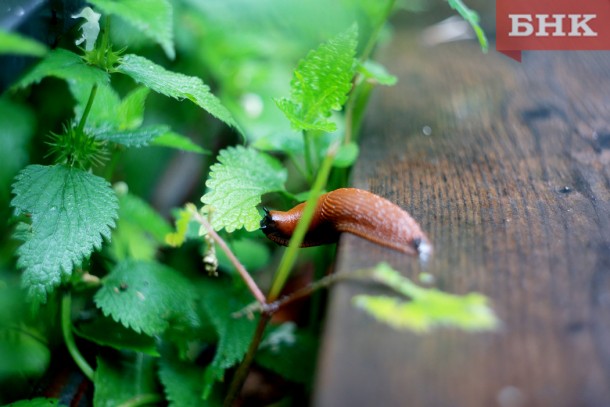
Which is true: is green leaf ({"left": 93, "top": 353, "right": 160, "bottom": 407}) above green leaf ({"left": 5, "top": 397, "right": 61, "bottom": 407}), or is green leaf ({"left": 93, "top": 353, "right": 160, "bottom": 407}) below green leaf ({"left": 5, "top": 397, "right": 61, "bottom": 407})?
below

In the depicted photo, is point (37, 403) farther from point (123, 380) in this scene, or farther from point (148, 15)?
point (148, 15)

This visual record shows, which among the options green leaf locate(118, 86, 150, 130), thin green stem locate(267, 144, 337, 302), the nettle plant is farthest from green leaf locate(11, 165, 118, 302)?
thin green stem locate(267, 144, 337, 302)

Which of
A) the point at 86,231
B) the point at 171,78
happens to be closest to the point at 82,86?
the point at 171,78

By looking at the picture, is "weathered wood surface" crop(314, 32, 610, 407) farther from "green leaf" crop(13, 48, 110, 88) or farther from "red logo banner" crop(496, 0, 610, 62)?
"green leaf" crop(13, 48, 110, 88)

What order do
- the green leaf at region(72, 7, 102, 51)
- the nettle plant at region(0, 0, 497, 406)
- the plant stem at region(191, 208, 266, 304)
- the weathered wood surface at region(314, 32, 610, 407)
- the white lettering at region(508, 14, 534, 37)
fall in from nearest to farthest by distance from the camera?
the weathered wood surface at region(314, 32, 610, 407) < the plant stem at region(191, 208, 266, 304) < the nettle plant at region(0, 0, 497, 406) < the green leaf at region(72, 7, 102, 51) < the white lettering at region(508, 14, 534, 37)

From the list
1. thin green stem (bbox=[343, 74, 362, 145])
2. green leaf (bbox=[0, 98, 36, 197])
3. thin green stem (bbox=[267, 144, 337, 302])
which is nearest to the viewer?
thin green stem (bbox=[267, 144, 337, 302])

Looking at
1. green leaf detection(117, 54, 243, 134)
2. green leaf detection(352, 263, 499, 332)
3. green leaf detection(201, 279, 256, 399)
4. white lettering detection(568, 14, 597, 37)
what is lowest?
green leaf detection(201, 279, 256, 399)

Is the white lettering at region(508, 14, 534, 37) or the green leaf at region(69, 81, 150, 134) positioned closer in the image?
the green leaf at region(69, 81, 150, 134)

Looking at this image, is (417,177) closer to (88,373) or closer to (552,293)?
(552,293)
